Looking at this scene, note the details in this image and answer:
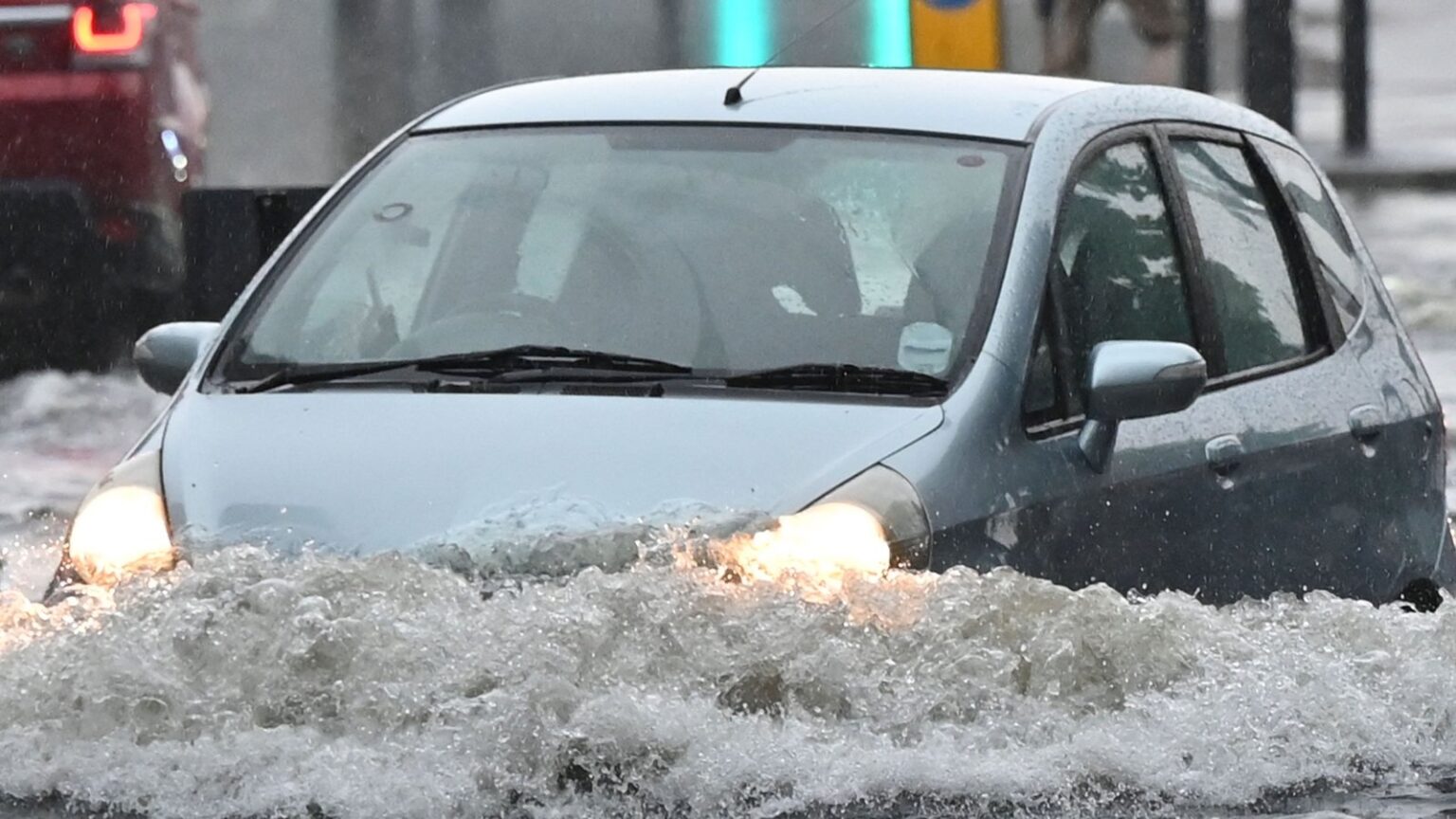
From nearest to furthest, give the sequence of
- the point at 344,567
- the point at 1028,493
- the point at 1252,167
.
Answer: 1. the point at 344,567
2. the point at 1028,493
3. the point at 1252,167

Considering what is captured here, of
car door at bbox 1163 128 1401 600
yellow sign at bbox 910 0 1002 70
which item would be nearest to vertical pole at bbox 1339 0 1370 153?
yellow sign at bbox 910 0 1002 70

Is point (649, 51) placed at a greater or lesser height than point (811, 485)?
lesser

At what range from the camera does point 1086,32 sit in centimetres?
1984

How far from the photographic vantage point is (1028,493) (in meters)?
5.12

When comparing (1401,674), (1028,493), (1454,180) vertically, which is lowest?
(1454,180)

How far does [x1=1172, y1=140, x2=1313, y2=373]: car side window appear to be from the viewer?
241 inches

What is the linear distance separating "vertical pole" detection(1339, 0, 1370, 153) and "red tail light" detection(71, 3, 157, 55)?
13815mm

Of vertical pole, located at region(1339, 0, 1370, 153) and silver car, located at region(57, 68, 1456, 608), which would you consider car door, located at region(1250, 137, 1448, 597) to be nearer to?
silver car, located at region(57, 68, 1456, 608)

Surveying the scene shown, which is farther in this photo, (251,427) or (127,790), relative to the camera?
(251,427)

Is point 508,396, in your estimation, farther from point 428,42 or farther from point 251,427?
point 428,42

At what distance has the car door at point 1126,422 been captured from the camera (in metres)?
5.24

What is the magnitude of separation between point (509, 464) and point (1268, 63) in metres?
19.1

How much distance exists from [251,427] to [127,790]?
1.06m

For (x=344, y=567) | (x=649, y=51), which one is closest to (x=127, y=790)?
(x=344, y=567)
